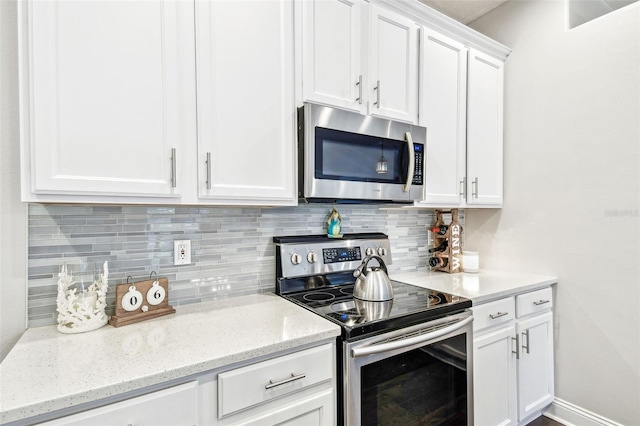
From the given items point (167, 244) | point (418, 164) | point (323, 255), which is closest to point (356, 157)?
point (418, 164)

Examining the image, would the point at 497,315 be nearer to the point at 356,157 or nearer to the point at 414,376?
the point at 414,376

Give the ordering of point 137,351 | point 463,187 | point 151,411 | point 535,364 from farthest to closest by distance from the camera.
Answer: point 463,187, point 535,364, point 137,351, point 151,411

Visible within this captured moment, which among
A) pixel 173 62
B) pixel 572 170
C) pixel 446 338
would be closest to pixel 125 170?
pixel 173 62

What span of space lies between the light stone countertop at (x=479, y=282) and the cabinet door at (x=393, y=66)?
0.98 m

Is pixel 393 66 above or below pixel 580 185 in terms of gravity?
above

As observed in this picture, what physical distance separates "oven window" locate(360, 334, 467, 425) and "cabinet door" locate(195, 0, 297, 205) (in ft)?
2.68

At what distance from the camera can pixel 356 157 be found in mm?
1626

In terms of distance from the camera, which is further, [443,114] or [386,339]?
[443,114]

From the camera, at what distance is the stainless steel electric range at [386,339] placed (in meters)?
1.23

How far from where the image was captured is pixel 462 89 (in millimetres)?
2145

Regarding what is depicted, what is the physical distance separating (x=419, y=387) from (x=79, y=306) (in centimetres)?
139

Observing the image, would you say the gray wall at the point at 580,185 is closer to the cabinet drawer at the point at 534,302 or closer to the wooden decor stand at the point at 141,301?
the cabinet drawer at the point at 534,302

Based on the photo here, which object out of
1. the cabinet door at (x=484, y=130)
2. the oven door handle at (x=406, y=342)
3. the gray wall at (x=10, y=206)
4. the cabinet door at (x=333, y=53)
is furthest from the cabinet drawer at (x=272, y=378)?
the cabinet door at (x=484, y=130)

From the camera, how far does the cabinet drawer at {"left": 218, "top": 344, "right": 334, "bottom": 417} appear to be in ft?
3.32
